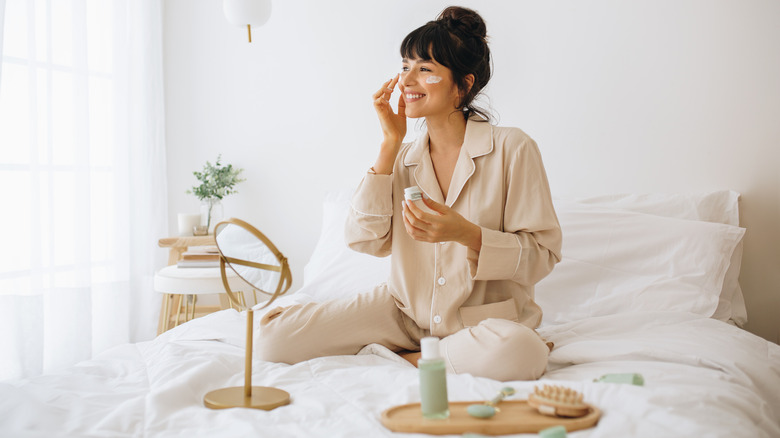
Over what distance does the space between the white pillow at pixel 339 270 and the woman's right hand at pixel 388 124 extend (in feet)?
1.64

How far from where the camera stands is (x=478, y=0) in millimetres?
2584

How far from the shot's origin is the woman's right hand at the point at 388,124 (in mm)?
1722

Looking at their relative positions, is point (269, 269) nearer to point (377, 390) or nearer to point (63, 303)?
point (377, 390)

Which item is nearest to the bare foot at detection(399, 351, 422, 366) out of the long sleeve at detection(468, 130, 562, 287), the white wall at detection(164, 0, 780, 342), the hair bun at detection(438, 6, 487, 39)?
the long sleeve at detection(468, 130, 562, 287)

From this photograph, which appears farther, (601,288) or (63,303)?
(63,303)

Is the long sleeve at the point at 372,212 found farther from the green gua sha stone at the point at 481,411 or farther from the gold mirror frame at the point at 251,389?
the green gua sha stone at the point at 481,411

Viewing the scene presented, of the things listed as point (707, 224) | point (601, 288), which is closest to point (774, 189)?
point (707, 224)

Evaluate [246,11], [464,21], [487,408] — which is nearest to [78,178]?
[246,11]

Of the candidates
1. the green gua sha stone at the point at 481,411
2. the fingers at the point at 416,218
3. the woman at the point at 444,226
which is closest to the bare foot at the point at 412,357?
the woman at the point at 444,226

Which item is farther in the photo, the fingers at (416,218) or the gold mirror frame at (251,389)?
the fingers at (416,218)

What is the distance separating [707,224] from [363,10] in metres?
1.70

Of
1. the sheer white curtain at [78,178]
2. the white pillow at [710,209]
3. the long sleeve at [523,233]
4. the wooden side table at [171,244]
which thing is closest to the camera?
the long sleeve at [523,233]

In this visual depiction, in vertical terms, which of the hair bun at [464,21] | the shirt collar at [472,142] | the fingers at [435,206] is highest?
the hair bun at [464,21]

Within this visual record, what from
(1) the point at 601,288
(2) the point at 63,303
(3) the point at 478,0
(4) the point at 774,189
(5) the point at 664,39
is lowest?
(2) the point at 63,303
